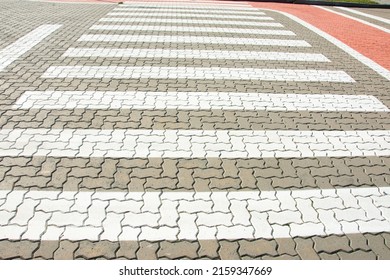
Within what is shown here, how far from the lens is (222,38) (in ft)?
34.2

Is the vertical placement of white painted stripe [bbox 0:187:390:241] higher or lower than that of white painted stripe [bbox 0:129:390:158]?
lower

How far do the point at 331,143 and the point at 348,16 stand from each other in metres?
12.3

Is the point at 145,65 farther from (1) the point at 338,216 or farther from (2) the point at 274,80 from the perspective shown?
(1) the point at 338,216

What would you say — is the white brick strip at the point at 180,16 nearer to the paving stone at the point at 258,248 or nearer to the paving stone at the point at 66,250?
the paving stone at the point at 66,250

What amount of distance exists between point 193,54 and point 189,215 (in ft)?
18.8

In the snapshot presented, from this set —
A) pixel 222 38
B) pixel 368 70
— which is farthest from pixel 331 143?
pixel 222 38

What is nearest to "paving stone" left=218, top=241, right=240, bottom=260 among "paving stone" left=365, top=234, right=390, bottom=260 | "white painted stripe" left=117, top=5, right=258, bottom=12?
"paving stone" left=365, top=234, right=390, bottom=260

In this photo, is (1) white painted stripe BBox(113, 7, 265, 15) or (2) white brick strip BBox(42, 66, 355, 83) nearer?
(2) white brick strip BBox(42, 66, 355, 83)

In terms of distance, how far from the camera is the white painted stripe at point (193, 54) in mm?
8632

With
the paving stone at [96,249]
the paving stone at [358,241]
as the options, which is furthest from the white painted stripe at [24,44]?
the paving stone at [358,241]

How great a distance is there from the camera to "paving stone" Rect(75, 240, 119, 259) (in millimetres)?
3312

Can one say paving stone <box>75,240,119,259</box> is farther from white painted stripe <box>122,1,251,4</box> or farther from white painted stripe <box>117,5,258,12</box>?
white painted stripe <box>122,1,251,4</box>

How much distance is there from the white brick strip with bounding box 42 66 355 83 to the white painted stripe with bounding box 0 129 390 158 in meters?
2.30

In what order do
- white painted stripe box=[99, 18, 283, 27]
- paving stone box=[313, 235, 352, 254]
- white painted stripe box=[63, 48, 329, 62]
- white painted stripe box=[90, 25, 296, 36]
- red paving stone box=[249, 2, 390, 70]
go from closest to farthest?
paving stone box=[313, 235, 352, 254], white painted stripe box=[63, 48, 329, 62], red paving stone box=[249, 2, 390, 70], white painted stripe box=[90, 25, 296, 36], white painted stripe box=[99, 18, 283, 27]
